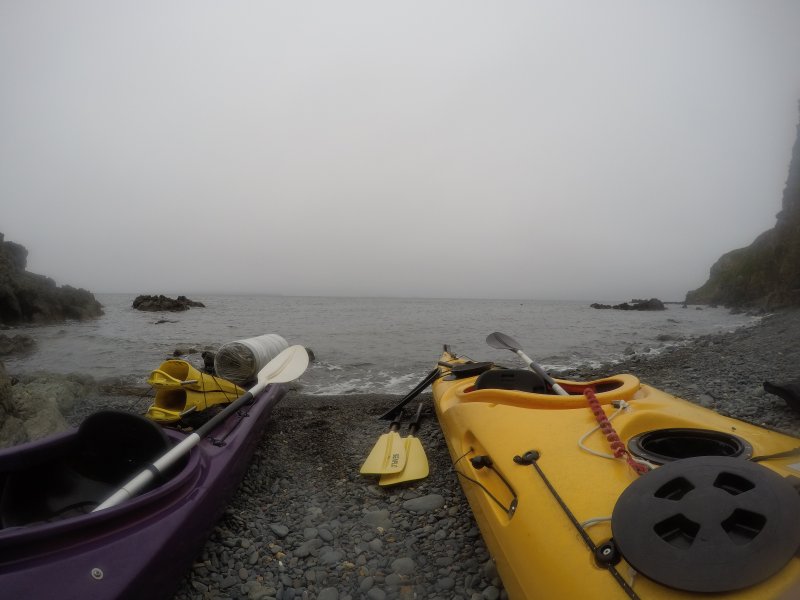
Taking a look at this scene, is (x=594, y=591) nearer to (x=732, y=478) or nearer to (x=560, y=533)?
(x=560, y=533)

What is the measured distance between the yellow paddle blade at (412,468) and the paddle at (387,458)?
0.05 m

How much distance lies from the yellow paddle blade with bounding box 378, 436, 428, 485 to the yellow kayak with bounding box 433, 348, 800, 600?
2.77 ft

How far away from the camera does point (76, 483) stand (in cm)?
269

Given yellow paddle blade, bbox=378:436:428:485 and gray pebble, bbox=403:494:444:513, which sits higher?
yellow paddle blade, bbox=378:436:428:485

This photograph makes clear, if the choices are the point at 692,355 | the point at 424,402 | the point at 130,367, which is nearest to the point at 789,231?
the point at 692,355

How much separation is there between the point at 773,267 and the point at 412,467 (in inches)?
1727

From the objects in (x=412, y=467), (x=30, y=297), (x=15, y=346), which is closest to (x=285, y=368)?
(x=412, y=467)

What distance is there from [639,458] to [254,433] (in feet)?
10.6

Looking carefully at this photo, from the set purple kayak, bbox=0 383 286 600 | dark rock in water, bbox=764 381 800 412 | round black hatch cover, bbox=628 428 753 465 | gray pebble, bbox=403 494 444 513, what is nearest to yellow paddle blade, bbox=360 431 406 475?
gray pebble, bbox=403 494 444 513

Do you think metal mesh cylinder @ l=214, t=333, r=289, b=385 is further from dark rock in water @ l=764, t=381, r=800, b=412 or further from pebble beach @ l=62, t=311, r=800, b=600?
dark rock in water @ l=764, t=381, r=800, b=412

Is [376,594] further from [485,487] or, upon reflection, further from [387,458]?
[387,458]

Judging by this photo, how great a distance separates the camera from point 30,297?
24266mm

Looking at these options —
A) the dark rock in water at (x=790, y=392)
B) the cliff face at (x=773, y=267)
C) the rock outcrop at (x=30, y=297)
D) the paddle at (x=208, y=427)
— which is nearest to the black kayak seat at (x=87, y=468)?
the paddle at (x=208, y=427)

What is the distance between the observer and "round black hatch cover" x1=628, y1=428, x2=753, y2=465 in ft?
7.05
